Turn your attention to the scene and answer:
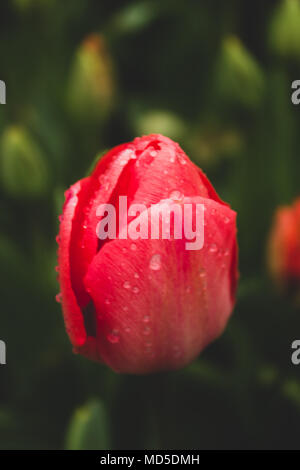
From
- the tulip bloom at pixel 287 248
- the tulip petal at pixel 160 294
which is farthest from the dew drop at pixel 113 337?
the tulip bloom at pixel 287 248

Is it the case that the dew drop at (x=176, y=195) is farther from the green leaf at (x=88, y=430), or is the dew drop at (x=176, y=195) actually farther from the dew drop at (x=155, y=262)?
the green leaf at (x=88, y=430)

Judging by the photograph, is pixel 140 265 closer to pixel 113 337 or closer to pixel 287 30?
pixel 113 337

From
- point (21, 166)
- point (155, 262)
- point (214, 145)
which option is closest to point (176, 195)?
point (155, 262)

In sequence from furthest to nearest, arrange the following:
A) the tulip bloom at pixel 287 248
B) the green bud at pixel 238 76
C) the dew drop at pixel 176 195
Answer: the green bud at pixel 238 76 → the tulip bloom at pixel 287 248 → the dew drop at pixel 176 195

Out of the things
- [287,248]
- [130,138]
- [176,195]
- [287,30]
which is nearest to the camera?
[176,195]

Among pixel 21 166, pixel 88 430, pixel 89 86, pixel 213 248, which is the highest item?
pixel 89 86

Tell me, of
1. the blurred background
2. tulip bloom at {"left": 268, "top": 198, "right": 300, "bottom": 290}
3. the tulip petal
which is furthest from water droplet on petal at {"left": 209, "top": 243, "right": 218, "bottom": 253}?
tulip bloom at {"left": 268, "top": 198, "right": 300, "bottom": 290}

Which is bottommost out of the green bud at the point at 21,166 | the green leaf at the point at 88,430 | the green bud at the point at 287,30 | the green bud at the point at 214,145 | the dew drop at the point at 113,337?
the green leaf at the point at 88,430
